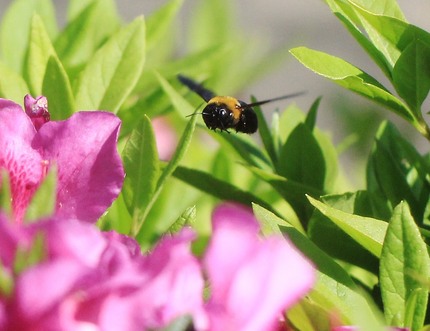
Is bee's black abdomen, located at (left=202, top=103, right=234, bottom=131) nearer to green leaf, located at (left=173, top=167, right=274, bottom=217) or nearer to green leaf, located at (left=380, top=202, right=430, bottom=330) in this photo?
green leaf, located at (left=173, top=167, right=274, bottom=217)

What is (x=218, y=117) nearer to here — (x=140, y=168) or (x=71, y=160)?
(x=140, y=168)

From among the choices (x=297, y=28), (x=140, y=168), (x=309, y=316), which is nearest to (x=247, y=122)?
(x=140, y=168)

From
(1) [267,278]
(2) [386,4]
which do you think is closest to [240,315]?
(1) [267,278]

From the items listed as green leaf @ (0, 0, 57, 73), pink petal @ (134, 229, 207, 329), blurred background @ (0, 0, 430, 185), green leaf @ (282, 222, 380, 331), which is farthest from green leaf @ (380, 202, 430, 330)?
blurred background @ (0, 0, 430, 185)

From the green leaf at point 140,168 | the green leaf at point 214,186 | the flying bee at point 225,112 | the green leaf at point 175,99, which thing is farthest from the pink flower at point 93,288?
the flying bee at point 225,112

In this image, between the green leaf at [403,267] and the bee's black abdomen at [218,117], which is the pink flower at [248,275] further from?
the bee's black abdomen at [218,117]

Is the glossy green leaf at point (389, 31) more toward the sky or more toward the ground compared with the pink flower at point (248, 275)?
more toward the sky
